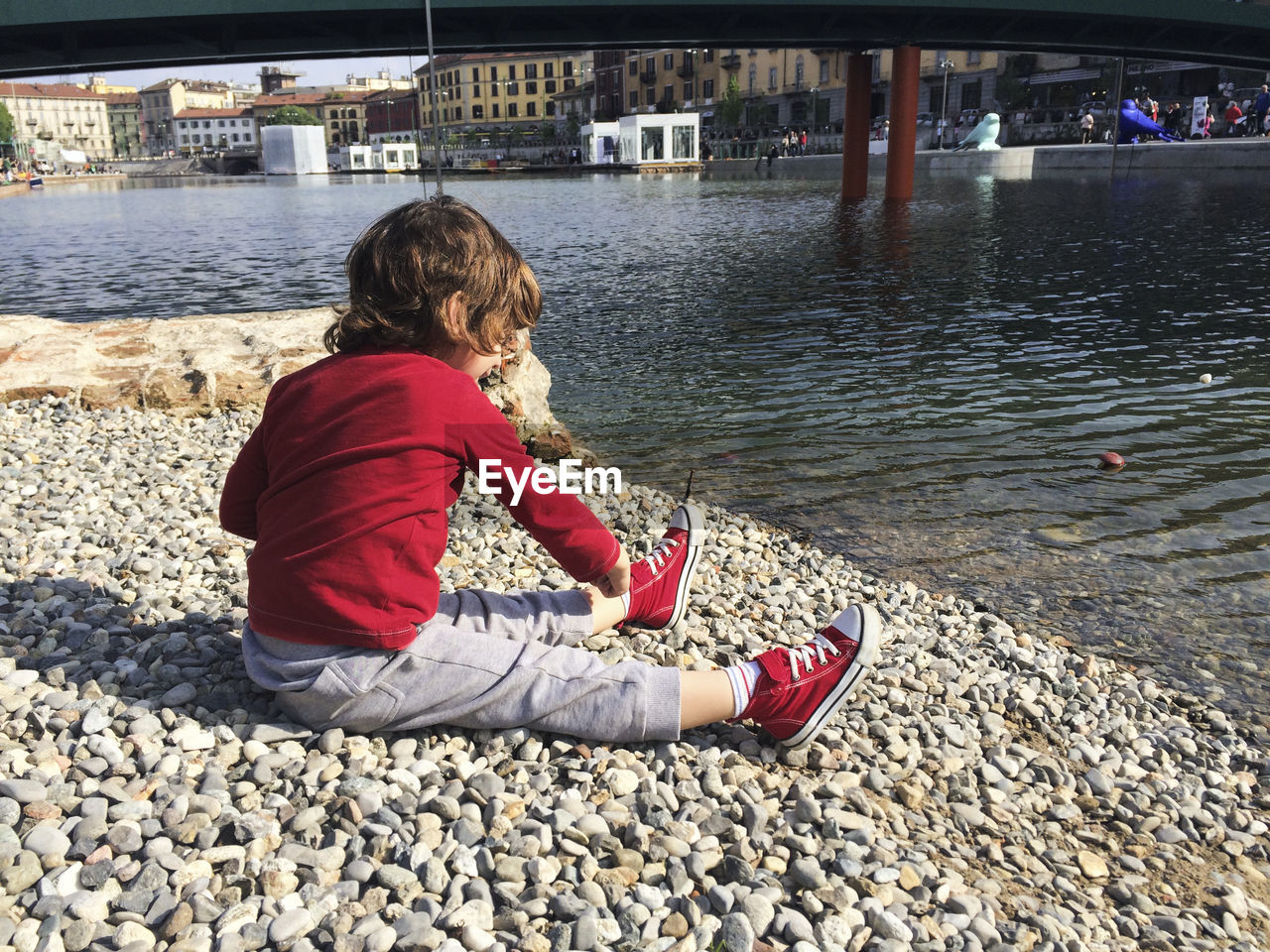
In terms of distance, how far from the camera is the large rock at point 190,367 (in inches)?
265

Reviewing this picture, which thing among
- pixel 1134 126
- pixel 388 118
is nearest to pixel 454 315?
pixel 1134 126

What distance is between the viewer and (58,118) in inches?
5969

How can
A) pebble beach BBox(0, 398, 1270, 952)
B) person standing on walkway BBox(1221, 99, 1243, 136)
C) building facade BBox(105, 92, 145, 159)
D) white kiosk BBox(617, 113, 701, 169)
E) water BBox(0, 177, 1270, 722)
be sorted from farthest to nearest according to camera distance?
building facade BBox(105, 92, 145, 159) → white kiosk BBox(617, 113, 701, 169) → person standing on walkway BBox(1221, 99, 1243, 136) → water BBox(0, 177, 1270, 722) → pebble beach BBox(0, 398, 1270, 952)

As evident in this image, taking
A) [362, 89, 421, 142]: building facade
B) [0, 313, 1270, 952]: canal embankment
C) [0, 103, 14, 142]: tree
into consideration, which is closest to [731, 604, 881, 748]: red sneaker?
[0, 313, 1270, 952]: canal embankment

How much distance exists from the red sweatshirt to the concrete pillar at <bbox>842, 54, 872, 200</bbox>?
32.1 meters

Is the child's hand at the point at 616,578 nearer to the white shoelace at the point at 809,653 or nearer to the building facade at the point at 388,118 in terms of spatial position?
the white shoelace at the point at 809,653

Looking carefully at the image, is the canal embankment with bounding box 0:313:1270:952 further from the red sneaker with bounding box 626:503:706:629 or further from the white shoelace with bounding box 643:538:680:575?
the white shoelace with bounding box 643:538:680:575

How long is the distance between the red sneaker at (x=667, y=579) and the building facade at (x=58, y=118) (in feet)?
517

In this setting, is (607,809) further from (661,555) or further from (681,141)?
(681,141)

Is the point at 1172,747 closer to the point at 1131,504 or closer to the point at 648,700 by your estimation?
the point at 648,700

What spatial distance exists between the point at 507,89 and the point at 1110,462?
123759 mm

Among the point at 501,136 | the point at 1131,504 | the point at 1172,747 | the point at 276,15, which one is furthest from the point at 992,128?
the point at 501,136

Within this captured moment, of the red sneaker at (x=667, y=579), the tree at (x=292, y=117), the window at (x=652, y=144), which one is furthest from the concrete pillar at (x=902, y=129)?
the tree at (x=292, y=117)

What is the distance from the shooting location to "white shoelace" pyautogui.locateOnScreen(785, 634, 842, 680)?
9.30ft
